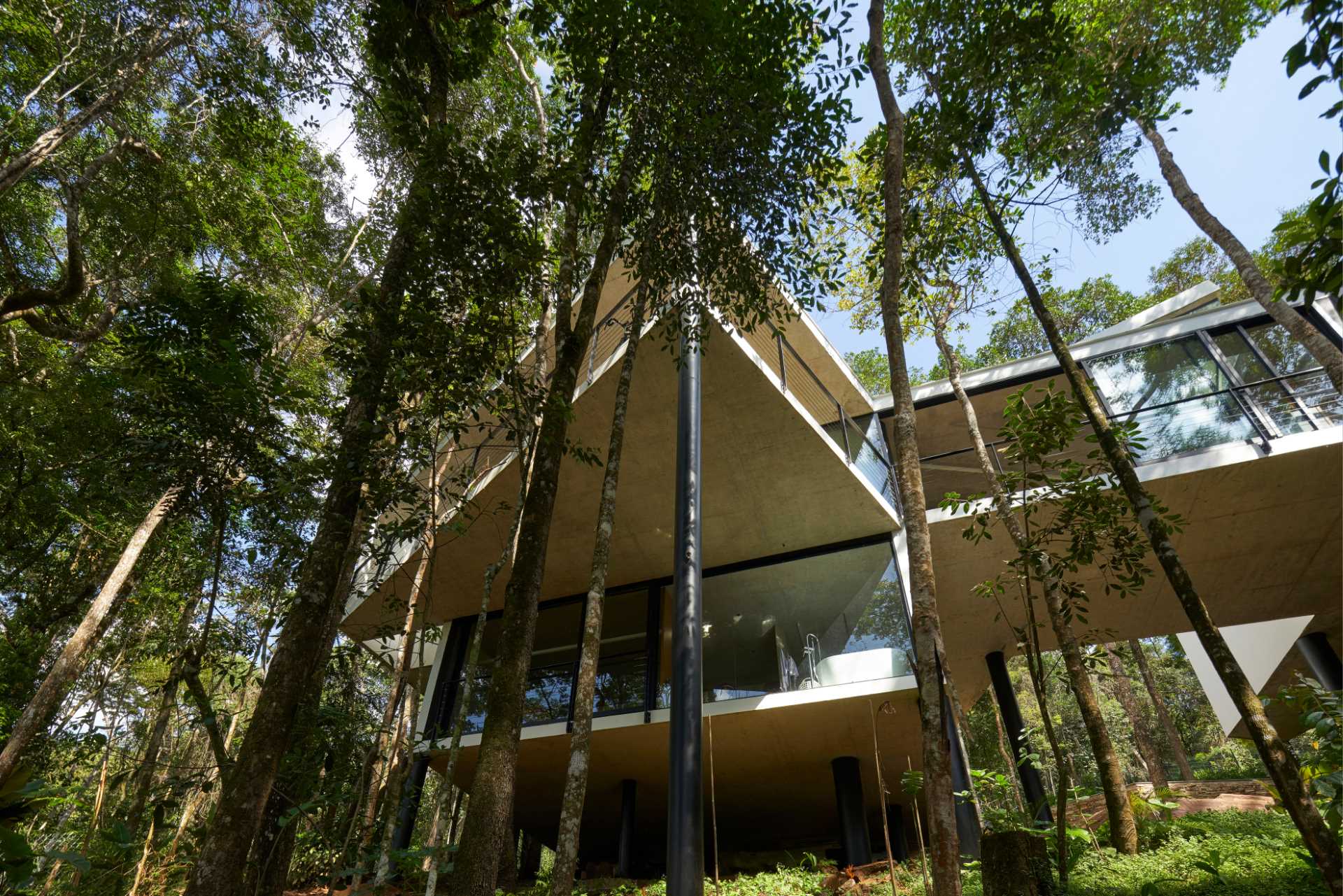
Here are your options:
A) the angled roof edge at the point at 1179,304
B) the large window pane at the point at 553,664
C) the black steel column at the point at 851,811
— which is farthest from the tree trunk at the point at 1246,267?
the large window pane at the point at 553,664

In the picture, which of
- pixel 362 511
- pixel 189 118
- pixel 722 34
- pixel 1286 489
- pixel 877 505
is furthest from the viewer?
pixel 189 118

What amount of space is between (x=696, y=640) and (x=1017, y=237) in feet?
21.6

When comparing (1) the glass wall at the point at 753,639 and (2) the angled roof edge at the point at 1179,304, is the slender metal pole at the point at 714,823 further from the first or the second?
(2) the angled roof edge at the point at 1179,304

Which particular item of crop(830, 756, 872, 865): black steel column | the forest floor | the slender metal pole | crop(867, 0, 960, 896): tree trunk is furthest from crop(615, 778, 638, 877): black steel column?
crop(867, 0, 960, 896): tree trunk

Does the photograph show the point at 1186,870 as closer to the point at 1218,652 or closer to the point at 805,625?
the point at 1218,652

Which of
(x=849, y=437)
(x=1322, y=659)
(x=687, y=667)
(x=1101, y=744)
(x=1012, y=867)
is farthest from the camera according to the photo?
(x=1322, y=659)

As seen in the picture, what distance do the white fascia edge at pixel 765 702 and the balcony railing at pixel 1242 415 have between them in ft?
9.21

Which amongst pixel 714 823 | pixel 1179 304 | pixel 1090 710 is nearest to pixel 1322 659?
pixel 1179 304

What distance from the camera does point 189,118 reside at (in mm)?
10055

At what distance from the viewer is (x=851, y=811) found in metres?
7.81

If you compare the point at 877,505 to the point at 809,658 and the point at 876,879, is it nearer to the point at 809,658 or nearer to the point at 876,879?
the point at 809,658

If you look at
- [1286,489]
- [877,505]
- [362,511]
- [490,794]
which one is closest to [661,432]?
[877,505]

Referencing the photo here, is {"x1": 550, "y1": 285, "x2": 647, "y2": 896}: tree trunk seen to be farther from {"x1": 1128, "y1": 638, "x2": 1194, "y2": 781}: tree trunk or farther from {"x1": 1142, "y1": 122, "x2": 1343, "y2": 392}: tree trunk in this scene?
{"x1": 1128, "y1": 638, "x2": 1194, "y2": 781}: tree trunk

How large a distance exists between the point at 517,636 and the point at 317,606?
1.13m
